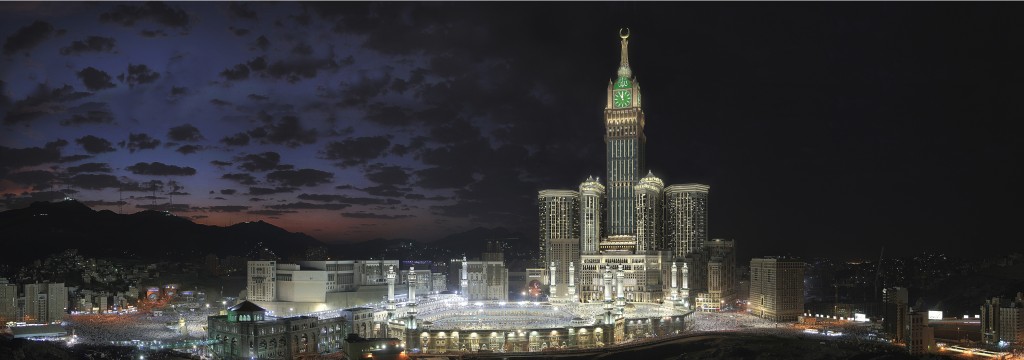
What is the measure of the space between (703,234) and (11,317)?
166 ft

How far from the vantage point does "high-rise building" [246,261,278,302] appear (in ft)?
184

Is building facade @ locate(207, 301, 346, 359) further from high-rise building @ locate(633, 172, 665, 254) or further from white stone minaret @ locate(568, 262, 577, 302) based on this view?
high-rise building @ locate(633, 172, 665, 254)

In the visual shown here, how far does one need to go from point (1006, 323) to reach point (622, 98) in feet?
106

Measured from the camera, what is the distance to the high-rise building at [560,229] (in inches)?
2719

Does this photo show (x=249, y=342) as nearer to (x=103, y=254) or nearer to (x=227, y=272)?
(x=227, y=272)

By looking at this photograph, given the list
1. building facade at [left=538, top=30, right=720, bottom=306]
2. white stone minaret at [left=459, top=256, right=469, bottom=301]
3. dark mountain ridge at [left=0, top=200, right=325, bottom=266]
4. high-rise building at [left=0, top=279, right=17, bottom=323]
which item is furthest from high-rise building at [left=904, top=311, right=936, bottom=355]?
dark mountain ridge at [left=0, top=200, right=325, bottom=266]

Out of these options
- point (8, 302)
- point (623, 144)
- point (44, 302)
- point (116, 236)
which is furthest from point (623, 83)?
point (116, 236)

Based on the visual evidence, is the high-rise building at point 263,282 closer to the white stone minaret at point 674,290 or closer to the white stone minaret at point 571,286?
the white stone minaret at point 571,286

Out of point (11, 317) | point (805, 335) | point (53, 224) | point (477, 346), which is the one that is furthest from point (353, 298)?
point (53, 224)

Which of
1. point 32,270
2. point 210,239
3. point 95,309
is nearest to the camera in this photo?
point 95,309

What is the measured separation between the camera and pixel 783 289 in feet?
196

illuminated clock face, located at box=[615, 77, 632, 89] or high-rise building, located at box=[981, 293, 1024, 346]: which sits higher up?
illuminated clock face, located at box=[615, 77, 632, 89]

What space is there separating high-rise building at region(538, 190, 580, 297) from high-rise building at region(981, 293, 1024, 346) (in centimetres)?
3073

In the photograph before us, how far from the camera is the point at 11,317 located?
53938mm
